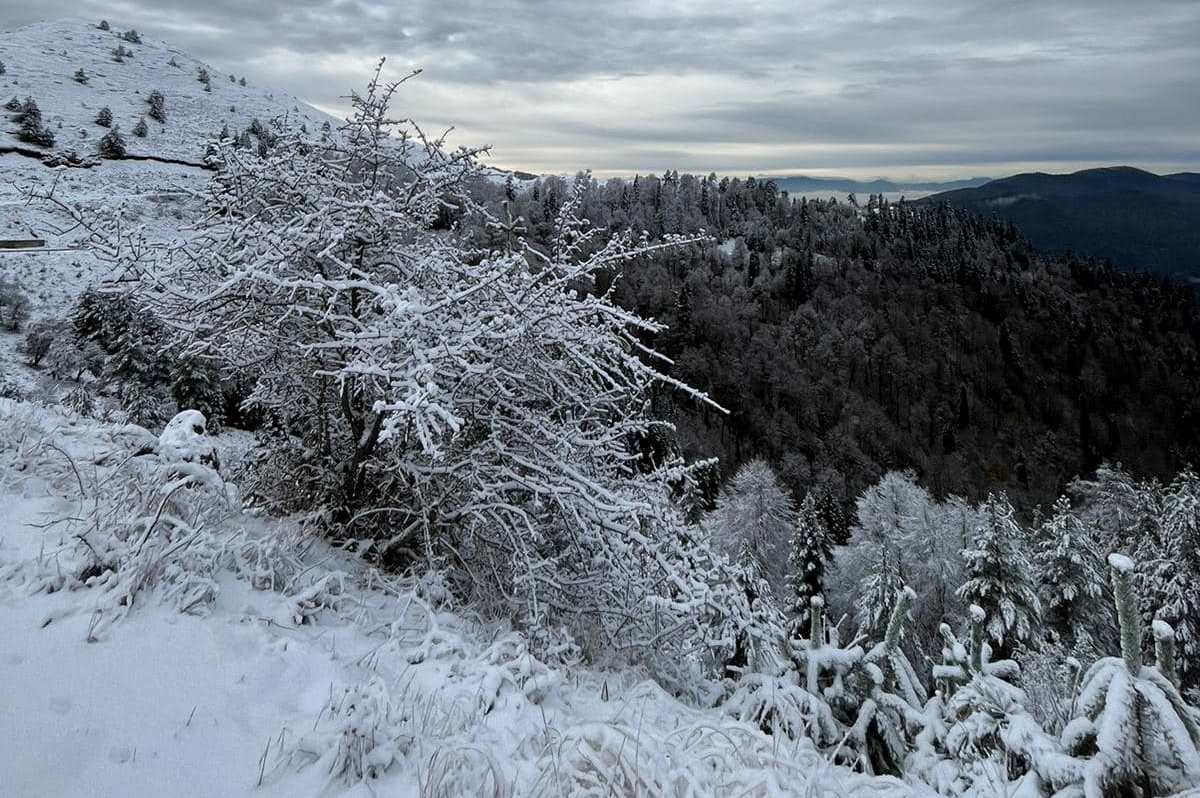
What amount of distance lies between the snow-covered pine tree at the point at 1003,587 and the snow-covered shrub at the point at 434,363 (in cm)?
2437

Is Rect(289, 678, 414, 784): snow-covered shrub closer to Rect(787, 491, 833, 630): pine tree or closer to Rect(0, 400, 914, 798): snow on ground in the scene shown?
Rect(0, 400, 914, 798): snow on ground

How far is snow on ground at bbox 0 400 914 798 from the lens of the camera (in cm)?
197

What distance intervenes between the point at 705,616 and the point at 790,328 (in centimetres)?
11996

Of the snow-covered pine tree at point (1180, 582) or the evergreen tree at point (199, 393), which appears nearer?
the snow-covered pine tree at point (1180, 582)

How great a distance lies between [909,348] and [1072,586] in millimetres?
104721

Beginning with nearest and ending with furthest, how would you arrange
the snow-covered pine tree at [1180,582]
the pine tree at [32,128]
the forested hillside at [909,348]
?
the snow-covered pine tree at [1180,582], the pine tree at [32,128], the forested hillside at [909,348]

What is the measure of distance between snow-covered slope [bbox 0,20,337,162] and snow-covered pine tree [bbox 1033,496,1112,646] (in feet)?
174

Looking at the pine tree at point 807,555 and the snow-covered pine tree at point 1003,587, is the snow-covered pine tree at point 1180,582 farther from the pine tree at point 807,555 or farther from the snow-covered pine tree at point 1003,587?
the pine tree at point 807,555

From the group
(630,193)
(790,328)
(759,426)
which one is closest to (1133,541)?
(759,426)

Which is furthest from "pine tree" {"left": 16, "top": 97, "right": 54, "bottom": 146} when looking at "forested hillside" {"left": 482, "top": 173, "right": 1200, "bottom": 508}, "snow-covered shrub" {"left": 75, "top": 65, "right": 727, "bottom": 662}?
"snow-covered shrub" {"left": 75, "top": 65, "right": 727, "bottom": 662}

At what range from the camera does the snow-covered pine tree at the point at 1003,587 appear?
23.2m

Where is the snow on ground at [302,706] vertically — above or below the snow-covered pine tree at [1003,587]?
above

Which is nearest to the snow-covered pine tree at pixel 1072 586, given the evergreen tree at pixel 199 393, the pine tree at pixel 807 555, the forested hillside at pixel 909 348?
the pine tree at pixel 807 555

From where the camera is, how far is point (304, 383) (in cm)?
499
